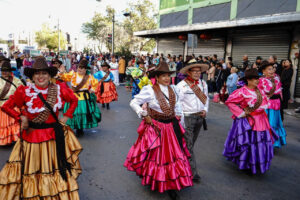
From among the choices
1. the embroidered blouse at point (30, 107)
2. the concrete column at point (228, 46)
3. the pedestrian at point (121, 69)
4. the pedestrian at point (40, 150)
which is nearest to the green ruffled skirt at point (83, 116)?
the pedestrian at point (40, 150)

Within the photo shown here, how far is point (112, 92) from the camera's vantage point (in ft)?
33.5

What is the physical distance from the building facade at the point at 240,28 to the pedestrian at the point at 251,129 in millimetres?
8072

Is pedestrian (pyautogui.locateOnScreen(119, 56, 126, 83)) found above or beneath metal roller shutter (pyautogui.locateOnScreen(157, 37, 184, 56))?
beneath

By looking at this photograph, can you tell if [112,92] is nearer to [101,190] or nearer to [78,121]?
[78,121]

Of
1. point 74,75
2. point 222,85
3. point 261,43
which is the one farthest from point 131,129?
point 261,43

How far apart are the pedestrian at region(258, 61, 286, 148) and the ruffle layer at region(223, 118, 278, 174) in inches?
48.2

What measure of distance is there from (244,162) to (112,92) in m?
6.72

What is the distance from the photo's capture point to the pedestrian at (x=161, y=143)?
3.46m

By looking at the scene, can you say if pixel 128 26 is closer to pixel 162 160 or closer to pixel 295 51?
pixel 295 51

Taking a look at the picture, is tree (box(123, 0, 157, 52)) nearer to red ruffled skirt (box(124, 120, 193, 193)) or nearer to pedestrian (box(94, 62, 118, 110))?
pedestrian (box(94, 62, 118, 110))

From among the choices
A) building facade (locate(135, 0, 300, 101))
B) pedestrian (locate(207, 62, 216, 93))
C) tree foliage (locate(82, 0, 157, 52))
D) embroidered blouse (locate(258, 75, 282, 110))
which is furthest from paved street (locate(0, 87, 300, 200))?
tree foliage (locate(82, 0, 157, 52))

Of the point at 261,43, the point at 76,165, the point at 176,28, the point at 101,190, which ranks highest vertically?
the point at 176,28

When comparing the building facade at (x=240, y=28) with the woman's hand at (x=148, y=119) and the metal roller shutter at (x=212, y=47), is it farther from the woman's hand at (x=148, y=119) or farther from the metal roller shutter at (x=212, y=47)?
the woman's hand at (x=148, y=119)

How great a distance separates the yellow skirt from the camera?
2.94 metres
